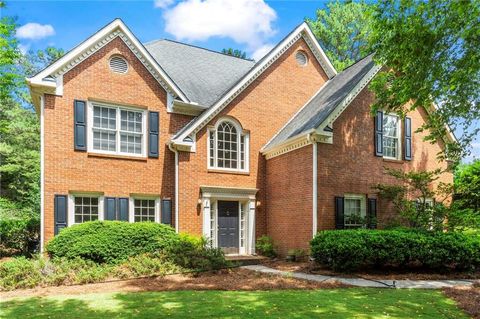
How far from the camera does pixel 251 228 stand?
16188mm

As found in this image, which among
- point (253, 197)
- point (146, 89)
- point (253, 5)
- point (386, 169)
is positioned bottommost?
point (253, 197)

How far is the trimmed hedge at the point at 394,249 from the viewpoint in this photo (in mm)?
11812

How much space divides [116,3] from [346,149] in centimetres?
975

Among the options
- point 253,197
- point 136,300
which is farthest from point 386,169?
point 136,300

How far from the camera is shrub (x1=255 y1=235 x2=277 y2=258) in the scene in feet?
51.9

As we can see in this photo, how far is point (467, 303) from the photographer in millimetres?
8242

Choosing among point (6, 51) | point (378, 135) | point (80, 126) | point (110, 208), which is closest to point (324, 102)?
point (378, 135)

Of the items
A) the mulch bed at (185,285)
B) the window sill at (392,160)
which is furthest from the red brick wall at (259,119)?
the window sill at (392,160)

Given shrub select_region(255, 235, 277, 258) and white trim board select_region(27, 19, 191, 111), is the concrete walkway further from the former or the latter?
white trim board select_region(27, 19, 191, 111)

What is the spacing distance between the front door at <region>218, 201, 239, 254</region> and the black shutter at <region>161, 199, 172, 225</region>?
211 cm

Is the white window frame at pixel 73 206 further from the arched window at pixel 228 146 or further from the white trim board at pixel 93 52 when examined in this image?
the arched window at pixel 228 146

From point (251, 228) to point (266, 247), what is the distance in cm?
99

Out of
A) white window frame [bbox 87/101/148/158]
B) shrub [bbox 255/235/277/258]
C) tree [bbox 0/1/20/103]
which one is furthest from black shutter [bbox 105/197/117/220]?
tree [bbox 0/1/20/103]

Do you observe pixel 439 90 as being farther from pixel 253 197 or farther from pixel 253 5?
pixel 253 197
